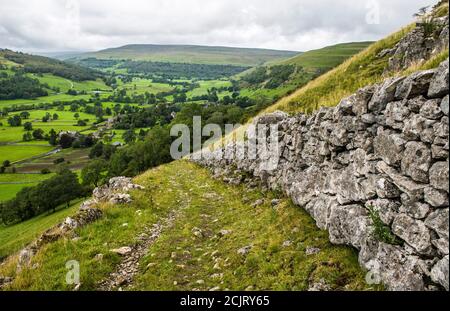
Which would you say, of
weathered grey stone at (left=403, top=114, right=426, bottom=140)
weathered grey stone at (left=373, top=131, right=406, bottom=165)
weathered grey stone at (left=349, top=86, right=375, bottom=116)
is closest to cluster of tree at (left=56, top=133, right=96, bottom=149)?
weathered grey stone at (left=349, top=86, right=375, bottom=116)

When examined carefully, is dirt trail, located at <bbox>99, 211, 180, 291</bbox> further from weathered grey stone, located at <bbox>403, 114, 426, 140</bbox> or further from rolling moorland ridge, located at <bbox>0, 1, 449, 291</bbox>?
weathered grey stone, located at <bbox>403, 114, 426, 140</bbox>

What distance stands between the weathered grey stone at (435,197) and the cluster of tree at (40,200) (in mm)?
101644

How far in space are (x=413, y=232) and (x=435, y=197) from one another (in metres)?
1.15

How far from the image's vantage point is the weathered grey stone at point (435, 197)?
26.3ft

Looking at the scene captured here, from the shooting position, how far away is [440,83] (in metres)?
8.52

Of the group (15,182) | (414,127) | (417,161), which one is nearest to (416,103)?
(414,127)

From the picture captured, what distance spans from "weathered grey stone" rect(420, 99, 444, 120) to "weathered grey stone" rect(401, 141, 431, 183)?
0.79 metres

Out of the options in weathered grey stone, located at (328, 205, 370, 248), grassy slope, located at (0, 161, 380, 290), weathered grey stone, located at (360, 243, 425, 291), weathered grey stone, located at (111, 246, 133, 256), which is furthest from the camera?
weathered grey stone, located at (111, 246, 133, 256)

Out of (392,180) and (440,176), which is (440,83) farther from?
(392,180)

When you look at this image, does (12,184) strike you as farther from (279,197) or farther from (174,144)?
(279,197)

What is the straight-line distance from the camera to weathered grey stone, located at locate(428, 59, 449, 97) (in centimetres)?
838

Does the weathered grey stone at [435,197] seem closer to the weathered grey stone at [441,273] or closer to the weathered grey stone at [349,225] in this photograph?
the weathered grey stone at [441,273]

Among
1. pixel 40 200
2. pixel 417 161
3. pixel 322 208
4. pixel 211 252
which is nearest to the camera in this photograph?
pixel 417 161
